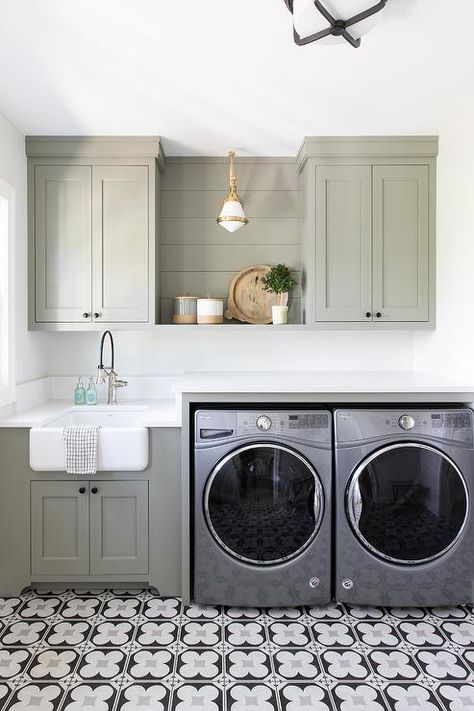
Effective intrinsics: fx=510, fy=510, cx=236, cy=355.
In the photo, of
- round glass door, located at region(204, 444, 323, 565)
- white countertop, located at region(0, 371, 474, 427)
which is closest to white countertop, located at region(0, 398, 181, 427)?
white countertop, located at region(0, 371, 474, 427)

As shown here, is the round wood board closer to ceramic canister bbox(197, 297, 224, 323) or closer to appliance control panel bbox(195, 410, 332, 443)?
ceramic canister bbox(197, 297, 224, 323)

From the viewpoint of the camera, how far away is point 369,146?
2.77 meters

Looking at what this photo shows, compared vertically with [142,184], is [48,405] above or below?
below

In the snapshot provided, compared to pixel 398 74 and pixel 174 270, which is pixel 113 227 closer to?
pixel 174 270

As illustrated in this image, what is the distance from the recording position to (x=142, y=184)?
2797 mm

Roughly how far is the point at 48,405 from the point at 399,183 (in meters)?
2.33

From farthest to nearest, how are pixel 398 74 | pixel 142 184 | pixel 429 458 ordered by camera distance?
pixel 142 184, pixel 429 458, pixel 398 74

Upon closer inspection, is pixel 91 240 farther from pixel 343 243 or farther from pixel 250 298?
pixel 343 243

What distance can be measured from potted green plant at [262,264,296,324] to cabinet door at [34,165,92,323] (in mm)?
1020

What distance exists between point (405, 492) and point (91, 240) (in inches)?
81.4

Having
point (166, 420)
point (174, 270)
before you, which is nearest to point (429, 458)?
point (166, 420)

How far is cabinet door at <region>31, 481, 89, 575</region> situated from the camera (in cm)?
244

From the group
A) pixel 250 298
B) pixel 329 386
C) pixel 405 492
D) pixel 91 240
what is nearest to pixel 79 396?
pixel 91 240

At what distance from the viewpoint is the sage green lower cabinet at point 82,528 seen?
2441 millimetres
